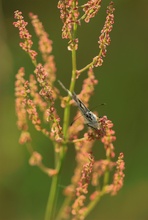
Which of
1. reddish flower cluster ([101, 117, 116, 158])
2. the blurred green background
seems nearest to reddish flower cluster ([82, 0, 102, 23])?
reddish flower cluster ([101, 117, 116, 158])

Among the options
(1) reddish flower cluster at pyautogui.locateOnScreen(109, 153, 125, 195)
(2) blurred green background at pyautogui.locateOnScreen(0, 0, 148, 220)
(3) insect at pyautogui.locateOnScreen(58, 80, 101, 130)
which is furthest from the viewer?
(2) blurred green background at pyautogui.locateOnScreen(0, 0, 148, 220)

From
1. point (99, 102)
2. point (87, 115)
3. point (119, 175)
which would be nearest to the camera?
point (87, 115)

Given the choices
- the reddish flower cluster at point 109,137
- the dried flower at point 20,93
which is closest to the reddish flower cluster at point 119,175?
the reddish flower cluster at point 109,137

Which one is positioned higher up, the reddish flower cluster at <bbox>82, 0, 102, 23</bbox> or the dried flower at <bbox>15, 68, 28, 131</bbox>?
the reddish flower cluster at <bbox>82, 0, 102, 23</bbox>

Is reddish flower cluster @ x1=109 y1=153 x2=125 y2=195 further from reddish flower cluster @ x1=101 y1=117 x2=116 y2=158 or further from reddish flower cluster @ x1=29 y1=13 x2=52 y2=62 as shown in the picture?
reddish flower cluster @ x1=29 y1=13 x2=52 y2=62


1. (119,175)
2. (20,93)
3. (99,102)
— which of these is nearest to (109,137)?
(119,175)

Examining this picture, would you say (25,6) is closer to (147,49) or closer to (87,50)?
(87,50)

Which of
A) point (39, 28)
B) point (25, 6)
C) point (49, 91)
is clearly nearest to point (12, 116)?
point (25, 6)

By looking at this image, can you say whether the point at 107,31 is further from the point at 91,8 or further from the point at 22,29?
the point at 22,29
